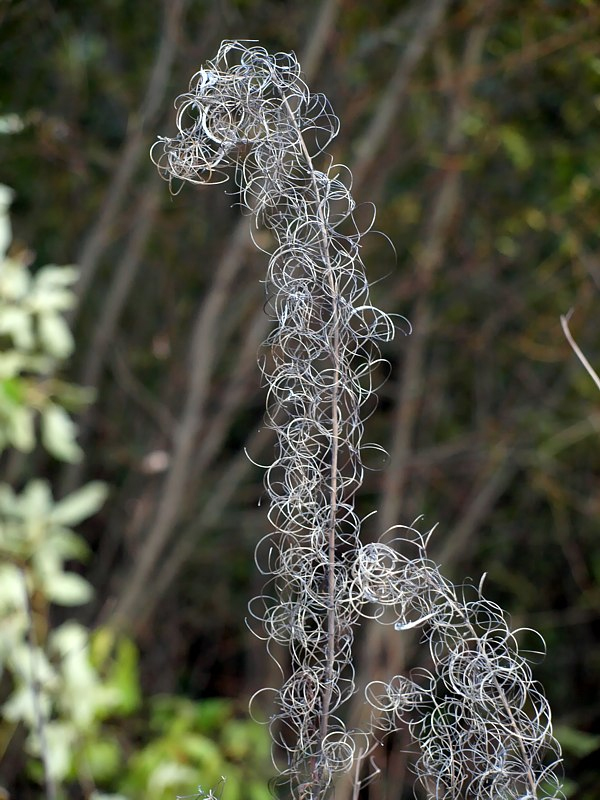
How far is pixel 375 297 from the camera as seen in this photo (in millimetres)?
2701

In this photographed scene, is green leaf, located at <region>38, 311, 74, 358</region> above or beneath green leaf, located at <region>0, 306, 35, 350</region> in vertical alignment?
beneath

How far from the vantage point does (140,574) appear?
2.39m

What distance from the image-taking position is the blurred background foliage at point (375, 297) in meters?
2.34

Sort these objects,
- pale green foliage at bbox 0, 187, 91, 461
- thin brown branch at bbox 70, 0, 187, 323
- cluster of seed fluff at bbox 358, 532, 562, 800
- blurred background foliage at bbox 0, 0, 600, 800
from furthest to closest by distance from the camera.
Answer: blurred background foliage at bbox 0, 0, 600, 800 → thin brown branch at bbox 70, 0, 187, 323 → pale green foliage at bbox 0, 187, 91, 461 → cluster of seed fluff at bbox 358, 532, 562, 800

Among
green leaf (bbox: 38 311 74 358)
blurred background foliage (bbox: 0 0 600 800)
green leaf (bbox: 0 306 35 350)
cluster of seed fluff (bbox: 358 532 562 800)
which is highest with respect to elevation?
cluster of seed fluff (bbox: 358 532 562 800)

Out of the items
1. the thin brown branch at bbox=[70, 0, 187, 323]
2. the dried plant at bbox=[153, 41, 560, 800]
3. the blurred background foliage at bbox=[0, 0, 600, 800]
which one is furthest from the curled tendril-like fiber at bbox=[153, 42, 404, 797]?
the thin brown branch at bbox=[70, 0, 187, 323]

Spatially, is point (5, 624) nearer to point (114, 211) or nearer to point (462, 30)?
point (114, 211)

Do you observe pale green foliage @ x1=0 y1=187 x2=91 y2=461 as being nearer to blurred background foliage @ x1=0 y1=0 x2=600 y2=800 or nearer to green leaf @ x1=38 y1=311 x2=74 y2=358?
green leaf @ x1=38 y1=311 x2=74 y2=358

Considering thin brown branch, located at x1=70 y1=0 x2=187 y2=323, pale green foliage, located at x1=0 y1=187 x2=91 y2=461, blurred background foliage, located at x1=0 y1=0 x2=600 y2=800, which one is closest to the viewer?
pale green foliage, located at x1=0 y1=187 x2=91 y2=461

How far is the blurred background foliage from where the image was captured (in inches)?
92.0

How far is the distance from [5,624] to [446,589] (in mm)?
1125

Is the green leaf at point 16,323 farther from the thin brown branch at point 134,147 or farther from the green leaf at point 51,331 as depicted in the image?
the thin brown branch at point 134,147

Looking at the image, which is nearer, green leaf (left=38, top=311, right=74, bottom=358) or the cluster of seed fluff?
the cluster of seed fluff

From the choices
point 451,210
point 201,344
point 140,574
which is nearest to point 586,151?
point 451,210
